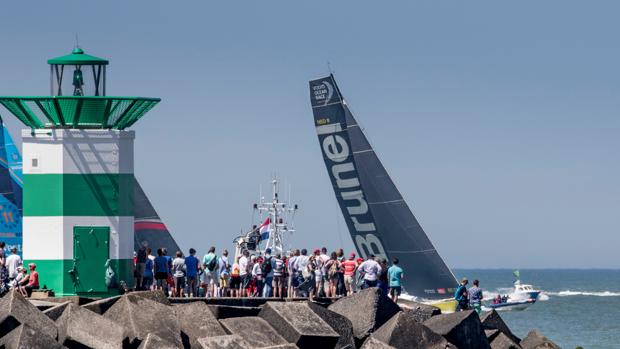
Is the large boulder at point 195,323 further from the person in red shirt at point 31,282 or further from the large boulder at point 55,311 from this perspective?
the person in red shirt at point 31,282

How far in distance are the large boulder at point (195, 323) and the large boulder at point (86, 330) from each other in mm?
1506

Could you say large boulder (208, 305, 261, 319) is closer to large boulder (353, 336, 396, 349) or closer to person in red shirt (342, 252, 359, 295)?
large boulder (353, 336, 396, 349)

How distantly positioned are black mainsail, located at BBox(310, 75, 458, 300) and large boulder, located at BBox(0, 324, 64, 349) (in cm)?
3256

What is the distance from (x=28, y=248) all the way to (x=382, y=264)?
7.80 metres

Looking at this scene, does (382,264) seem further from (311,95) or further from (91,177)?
(311,95)

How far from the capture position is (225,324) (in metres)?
22.8

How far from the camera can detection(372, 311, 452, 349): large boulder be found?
23.5 meters

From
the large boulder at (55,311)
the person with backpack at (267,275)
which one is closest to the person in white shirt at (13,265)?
the large boulder at (55,311)

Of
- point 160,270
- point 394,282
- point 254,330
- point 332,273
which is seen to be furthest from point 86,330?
point 394,282

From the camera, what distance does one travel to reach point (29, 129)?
2609 cm

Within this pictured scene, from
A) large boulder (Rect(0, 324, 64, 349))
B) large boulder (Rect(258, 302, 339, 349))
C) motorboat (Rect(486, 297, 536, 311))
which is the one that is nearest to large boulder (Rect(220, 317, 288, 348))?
large boulder (Rect(258, 302, 339, 349))

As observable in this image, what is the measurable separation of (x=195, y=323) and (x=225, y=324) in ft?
1.55

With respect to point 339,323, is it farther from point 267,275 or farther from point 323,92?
point 323,92

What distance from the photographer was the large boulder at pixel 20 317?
20.6 m
